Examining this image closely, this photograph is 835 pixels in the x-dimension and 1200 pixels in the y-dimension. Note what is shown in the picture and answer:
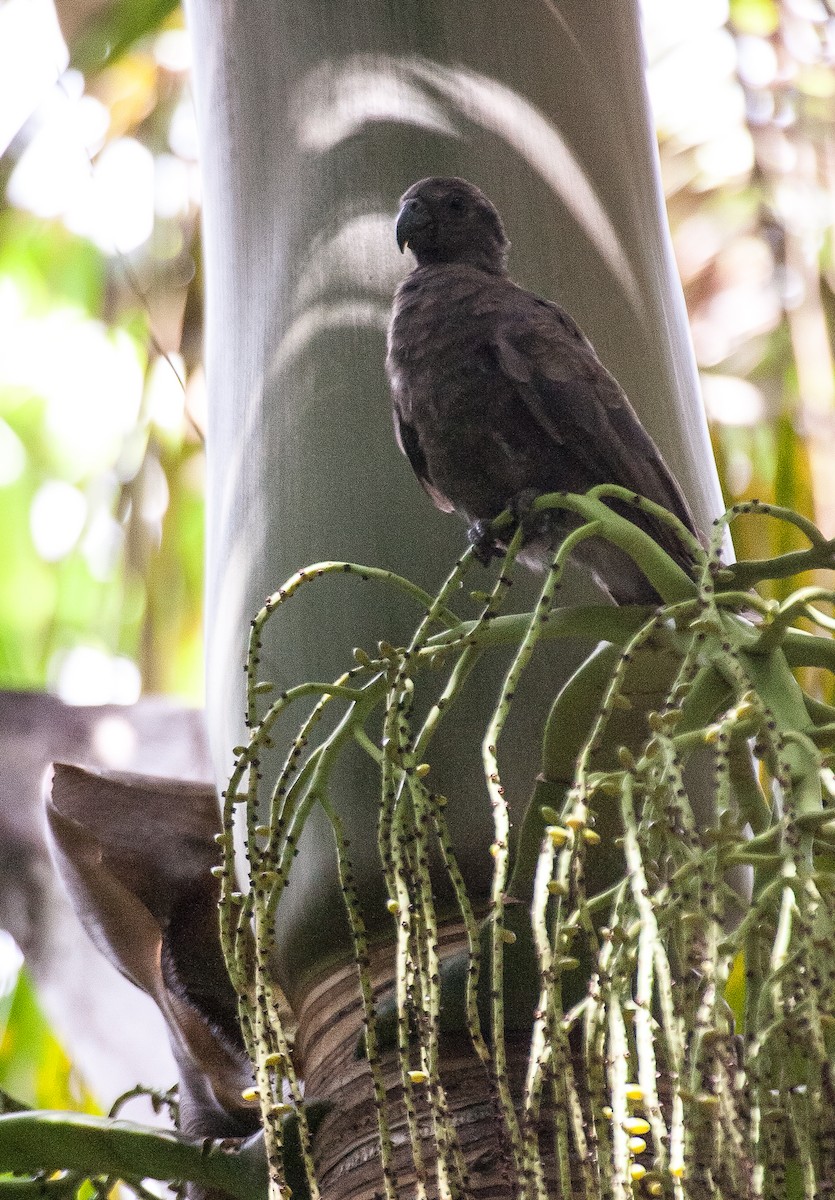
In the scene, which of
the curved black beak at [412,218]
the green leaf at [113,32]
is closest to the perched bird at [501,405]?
the curved black beak at [412,218]

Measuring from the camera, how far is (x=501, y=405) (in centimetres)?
141

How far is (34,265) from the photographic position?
326 centimetres

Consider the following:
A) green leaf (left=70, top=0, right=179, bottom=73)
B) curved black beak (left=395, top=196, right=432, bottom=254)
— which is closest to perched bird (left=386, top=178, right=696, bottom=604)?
curved black beak (left=395, top=196, right=432, bottom=254)

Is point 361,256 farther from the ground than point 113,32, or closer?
closer

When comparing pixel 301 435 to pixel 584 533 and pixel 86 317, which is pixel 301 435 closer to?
pixel 584 533

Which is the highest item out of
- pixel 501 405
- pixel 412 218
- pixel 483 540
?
pixel 412 218

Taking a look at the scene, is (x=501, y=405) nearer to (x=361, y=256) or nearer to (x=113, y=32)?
(x=361, y=256)

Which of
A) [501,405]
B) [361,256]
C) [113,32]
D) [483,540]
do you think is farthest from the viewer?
[113,32]

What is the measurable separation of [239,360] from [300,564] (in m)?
0.28

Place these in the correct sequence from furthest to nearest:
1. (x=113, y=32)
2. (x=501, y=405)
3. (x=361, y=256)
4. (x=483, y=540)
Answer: (x=113, y=32) < (x=361, y=256) < (x=501, y=405) < (x=483, y=540)

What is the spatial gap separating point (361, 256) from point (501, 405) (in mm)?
248

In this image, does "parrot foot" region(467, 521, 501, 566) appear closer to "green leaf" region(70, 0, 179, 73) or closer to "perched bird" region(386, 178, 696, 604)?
"perched bird" region(386, 178, 696, 604)

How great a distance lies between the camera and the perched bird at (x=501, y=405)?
1.34m

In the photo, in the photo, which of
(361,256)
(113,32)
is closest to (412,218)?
(361,256)
